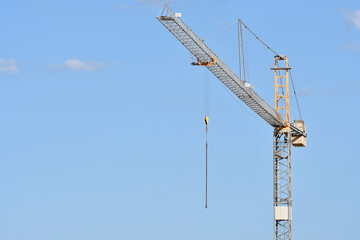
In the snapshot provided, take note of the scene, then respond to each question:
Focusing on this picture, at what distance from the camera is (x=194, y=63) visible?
7160 inches

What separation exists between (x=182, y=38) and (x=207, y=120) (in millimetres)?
15058

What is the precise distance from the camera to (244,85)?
19888cm

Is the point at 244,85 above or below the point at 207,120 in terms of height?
above

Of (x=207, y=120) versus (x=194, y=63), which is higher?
(x=194, y=63)

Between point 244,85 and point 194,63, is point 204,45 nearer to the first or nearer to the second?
point 194,63

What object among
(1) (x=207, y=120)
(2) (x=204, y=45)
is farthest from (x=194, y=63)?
(1) (x=207, y=120)

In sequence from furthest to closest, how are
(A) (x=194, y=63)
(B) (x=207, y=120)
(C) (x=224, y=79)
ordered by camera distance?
(C) (x=224, y=79) → (A) (x=194, y=63) → (B) (x=207, y=120)

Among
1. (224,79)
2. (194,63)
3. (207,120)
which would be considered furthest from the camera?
(224,79)

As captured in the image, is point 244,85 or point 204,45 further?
point 244,85

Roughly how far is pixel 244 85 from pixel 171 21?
1275 inches

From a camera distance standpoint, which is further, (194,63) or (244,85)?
(244,85)

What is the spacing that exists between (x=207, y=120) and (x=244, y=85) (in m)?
29.8

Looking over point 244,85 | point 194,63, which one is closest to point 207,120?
point 194,63

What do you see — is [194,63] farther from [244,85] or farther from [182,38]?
[244,85]
